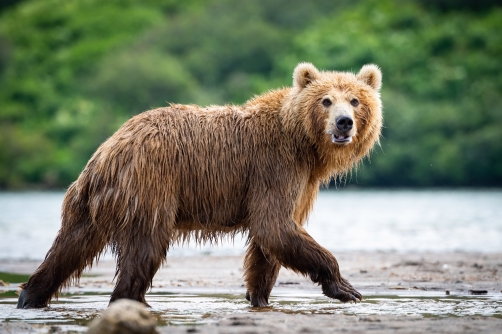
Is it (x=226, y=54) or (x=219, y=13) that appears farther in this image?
(x=219, y=13)

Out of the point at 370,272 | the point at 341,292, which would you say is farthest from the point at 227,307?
the point at 370,272

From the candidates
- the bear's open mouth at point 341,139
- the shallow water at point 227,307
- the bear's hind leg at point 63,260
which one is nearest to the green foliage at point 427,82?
the shallow water at point 227,307

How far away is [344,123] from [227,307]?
2053mm

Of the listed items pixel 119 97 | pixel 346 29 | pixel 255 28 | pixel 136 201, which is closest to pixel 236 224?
pixel 136 201

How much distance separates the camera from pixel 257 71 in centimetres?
8062

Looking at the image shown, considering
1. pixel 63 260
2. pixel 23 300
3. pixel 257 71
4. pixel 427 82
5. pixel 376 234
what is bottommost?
pixel 23 300

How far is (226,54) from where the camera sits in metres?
82.3

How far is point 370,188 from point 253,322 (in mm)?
51362

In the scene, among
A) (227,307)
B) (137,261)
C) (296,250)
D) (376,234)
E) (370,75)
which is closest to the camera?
(137,261)

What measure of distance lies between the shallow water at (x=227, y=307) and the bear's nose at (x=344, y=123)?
1.65 m

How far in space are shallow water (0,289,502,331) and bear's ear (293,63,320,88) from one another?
2.16m

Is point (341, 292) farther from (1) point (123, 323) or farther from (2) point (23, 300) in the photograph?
(2) point (23, 300)

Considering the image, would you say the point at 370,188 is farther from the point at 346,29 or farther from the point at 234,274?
the point at 234,274

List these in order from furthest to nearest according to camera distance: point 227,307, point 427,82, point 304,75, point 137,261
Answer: point 427,82 → point 304,75 → point 227,307 → point 137,261
